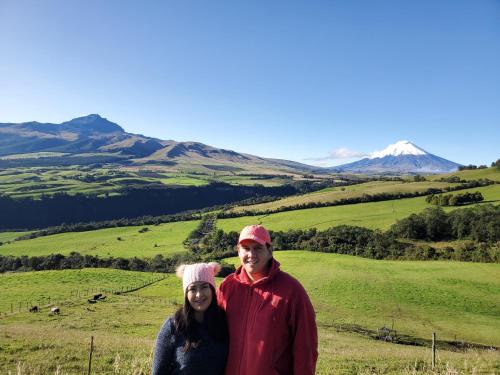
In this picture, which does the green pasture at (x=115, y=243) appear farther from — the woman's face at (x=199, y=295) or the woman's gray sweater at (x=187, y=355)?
the woman's face at (x=199, y=295)

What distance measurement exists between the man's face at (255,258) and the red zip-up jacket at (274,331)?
13 centimetres

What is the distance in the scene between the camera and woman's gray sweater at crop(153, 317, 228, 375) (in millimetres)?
4957

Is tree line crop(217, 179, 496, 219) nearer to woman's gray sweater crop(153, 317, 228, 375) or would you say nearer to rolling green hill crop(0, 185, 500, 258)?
rolling green hill crop(0, 185, 500, 258)

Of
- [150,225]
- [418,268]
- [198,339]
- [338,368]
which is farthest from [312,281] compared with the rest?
[150,225]

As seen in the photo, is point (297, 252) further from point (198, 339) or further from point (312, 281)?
point (198, 339)

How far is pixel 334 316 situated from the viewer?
123 feet

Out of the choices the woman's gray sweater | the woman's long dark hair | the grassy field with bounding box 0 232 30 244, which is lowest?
the grassy field with bounding box 0 232 30 244

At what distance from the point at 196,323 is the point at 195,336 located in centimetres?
16

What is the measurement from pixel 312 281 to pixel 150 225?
7455 cm

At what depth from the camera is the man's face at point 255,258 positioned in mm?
5035

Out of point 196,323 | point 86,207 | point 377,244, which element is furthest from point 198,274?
point 86,207

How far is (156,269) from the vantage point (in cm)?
6869

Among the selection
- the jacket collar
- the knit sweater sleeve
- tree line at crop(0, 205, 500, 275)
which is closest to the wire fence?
tree line at crop(0, 205, 500, 275)

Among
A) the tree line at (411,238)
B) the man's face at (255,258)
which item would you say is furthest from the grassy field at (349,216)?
the man's face at (255,258)
